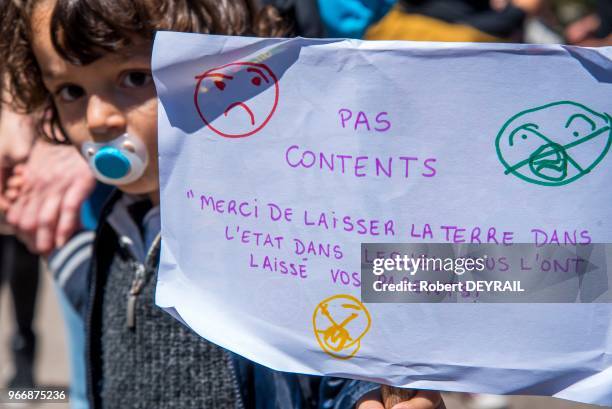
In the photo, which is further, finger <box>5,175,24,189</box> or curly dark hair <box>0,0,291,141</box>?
finger <box>5,175,24,189</box>

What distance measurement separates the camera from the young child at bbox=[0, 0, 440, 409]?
134 centimetres

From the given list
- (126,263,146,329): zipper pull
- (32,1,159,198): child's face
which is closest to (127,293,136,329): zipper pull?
(126,263,146,329): zipper pull

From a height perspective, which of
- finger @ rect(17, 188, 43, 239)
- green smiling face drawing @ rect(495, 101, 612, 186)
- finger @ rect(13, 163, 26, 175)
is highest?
finger @ rect(13, 163, 26, 175)

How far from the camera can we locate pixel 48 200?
175 cm

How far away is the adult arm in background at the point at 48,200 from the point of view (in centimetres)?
174

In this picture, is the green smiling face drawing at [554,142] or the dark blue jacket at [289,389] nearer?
the green smiling face drawing at [554,142]

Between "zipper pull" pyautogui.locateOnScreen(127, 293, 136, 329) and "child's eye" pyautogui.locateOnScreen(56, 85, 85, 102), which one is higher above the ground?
"child's eye" pyautogui.locateOnScreen(56, 85, 85, 102)

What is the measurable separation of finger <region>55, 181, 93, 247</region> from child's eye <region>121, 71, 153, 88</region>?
46cm

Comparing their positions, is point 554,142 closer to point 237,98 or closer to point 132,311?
point 237,98

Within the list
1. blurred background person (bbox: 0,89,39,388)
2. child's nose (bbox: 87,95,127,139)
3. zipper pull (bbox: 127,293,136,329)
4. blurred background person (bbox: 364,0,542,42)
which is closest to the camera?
child's nose (bbox: 87,95,127,139)

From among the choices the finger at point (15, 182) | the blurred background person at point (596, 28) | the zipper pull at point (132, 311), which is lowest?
the zipper pull at point (132, 311)

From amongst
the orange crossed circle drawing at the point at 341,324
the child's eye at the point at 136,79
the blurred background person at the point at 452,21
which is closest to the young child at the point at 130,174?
the child's eye at the point at 136,79

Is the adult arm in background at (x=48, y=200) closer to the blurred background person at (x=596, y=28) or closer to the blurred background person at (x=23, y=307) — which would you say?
the blurred background person at (x=23, y=307)

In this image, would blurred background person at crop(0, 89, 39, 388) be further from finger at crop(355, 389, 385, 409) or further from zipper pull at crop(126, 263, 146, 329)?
finger at crop(355, 389, 385, 409)
